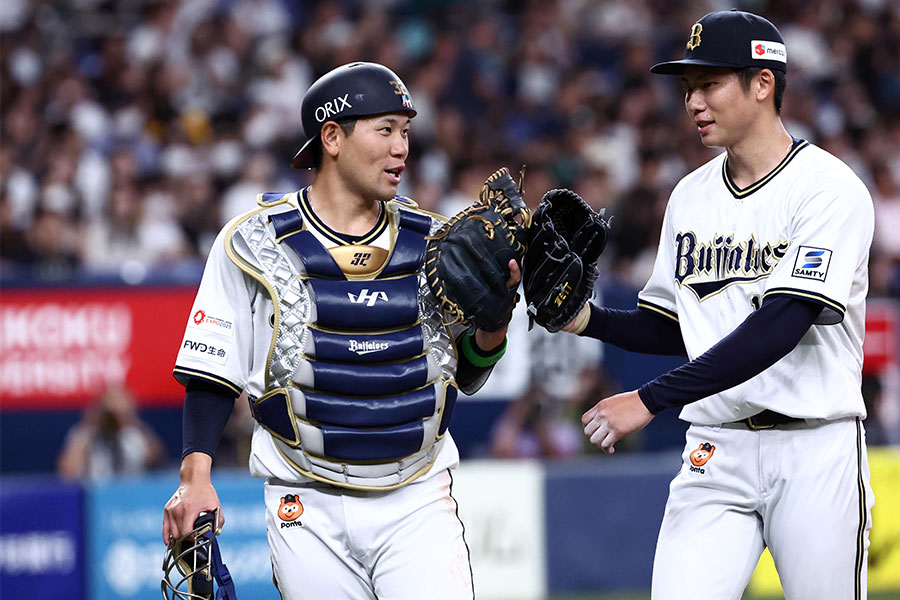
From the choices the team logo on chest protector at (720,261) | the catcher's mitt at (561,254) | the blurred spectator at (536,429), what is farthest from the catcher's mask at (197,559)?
the blurred spectator at (536,429)

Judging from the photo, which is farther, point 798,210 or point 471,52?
point 471,52

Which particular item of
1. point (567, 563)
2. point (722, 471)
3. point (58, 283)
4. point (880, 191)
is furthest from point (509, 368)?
point (722, 471)

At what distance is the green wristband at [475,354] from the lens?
4422 mm

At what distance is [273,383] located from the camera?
13.8 ft

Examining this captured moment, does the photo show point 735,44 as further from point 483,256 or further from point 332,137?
point 332,137

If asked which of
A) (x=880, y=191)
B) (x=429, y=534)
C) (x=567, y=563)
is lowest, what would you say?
(x=567, y=563)

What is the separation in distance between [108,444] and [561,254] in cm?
593

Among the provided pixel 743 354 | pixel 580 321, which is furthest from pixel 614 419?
pixel 580 321

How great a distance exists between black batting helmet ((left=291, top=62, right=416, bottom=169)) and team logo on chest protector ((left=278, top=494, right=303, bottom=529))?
1201mm

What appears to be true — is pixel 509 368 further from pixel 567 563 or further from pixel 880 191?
pixel 880 191

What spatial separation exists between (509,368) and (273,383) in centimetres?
602

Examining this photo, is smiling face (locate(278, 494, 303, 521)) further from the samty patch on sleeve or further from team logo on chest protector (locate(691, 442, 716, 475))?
the samty patch on sleeve

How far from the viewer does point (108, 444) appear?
369 inches

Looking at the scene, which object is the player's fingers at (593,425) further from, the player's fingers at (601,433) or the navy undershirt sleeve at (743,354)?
the navy undershirt sleeve at (743,354)
